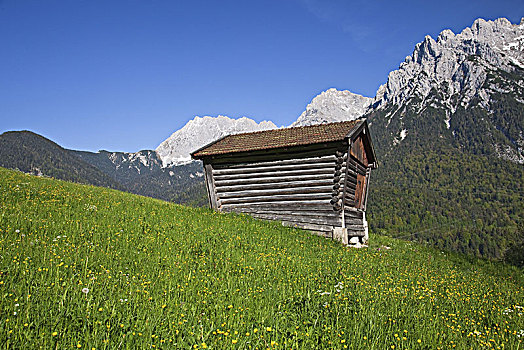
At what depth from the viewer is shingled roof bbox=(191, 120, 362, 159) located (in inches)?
610

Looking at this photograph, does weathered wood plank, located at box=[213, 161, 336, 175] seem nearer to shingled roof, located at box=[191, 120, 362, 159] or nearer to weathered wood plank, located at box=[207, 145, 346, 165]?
weathered wood plank, located at box=[207, 145, 346, 165]

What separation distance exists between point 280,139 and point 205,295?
475 inches

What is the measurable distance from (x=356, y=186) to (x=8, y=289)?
52.1 feet

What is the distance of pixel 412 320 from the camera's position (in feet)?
18.2

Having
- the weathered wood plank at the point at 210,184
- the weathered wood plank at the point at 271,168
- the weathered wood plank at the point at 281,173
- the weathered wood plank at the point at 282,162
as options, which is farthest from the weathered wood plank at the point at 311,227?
the weathered wood plank at the point at 210,184

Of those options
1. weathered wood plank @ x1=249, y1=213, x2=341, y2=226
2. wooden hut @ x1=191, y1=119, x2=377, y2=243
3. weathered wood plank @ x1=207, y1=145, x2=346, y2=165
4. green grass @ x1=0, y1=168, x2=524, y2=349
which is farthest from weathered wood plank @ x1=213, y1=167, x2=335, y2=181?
green grass @ x1=0, y1=168, x2=524, y2=349

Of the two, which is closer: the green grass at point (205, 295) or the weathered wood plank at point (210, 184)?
the green grass at point (205, 295)

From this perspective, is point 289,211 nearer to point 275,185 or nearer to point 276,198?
point 276,198

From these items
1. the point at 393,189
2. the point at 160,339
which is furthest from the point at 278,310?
the point at 393,189

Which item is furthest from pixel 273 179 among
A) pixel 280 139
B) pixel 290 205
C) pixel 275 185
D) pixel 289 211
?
pixel 280 139

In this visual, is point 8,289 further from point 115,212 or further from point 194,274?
point 115,212

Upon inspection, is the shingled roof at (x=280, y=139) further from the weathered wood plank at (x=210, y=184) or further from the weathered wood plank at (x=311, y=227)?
the weathered wood plank at (x=311, y=227)

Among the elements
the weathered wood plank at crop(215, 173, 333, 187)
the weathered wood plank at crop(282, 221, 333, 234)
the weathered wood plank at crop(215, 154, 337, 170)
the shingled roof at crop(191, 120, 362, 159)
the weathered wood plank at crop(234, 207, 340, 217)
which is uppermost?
the shingled roof at crop(191, 120, 362, 159)

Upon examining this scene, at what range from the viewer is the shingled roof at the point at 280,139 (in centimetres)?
1548
